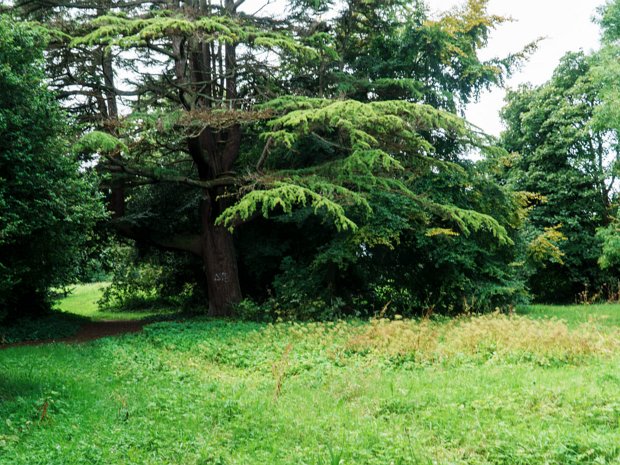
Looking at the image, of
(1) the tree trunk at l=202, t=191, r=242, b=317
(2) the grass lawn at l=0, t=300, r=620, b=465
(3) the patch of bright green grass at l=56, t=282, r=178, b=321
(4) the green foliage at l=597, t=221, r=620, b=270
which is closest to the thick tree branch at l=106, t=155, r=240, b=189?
(1) the tree trunk at l=202, t=191, r=242, b=317

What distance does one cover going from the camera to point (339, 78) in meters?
15.6

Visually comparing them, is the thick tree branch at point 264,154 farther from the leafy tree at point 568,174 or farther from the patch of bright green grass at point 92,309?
the leafy tree at point 568,174

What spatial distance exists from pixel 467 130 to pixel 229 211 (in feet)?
20.3

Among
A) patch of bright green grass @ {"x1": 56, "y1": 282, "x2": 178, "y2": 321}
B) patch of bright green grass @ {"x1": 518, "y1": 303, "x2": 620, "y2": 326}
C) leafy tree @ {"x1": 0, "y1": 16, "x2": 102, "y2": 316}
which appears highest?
leafy tree @ {"x1": 0, "y1": 16, "x2": 102, "y2": 316}

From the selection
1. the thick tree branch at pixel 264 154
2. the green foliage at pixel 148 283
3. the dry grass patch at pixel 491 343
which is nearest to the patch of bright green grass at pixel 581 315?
the dry grass patch at pixel 491 343

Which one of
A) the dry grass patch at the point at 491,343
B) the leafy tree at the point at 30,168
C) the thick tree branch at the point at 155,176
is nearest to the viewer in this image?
the leafy tree at the point at 30,168

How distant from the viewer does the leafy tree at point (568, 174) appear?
23.2 metres

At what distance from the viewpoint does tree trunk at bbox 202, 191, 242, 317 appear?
52.4 feet

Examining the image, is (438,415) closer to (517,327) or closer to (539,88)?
(517,327)

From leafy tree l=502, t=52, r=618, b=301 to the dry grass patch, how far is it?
14.6 meters

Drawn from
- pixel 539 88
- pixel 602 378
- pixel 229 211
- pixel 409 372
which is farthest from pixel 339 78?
pixel 539 88

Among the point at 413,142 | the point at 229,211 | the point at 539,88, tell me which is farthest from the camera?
the point at 539,88

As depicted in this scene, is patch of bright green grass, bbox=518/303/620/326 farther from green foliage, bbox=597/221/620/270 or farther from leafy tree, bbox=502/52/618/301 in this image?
leafy tree, bbox=502/52/618/301

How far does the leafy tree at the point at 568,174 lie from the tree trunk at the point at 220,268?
13.0 metres
